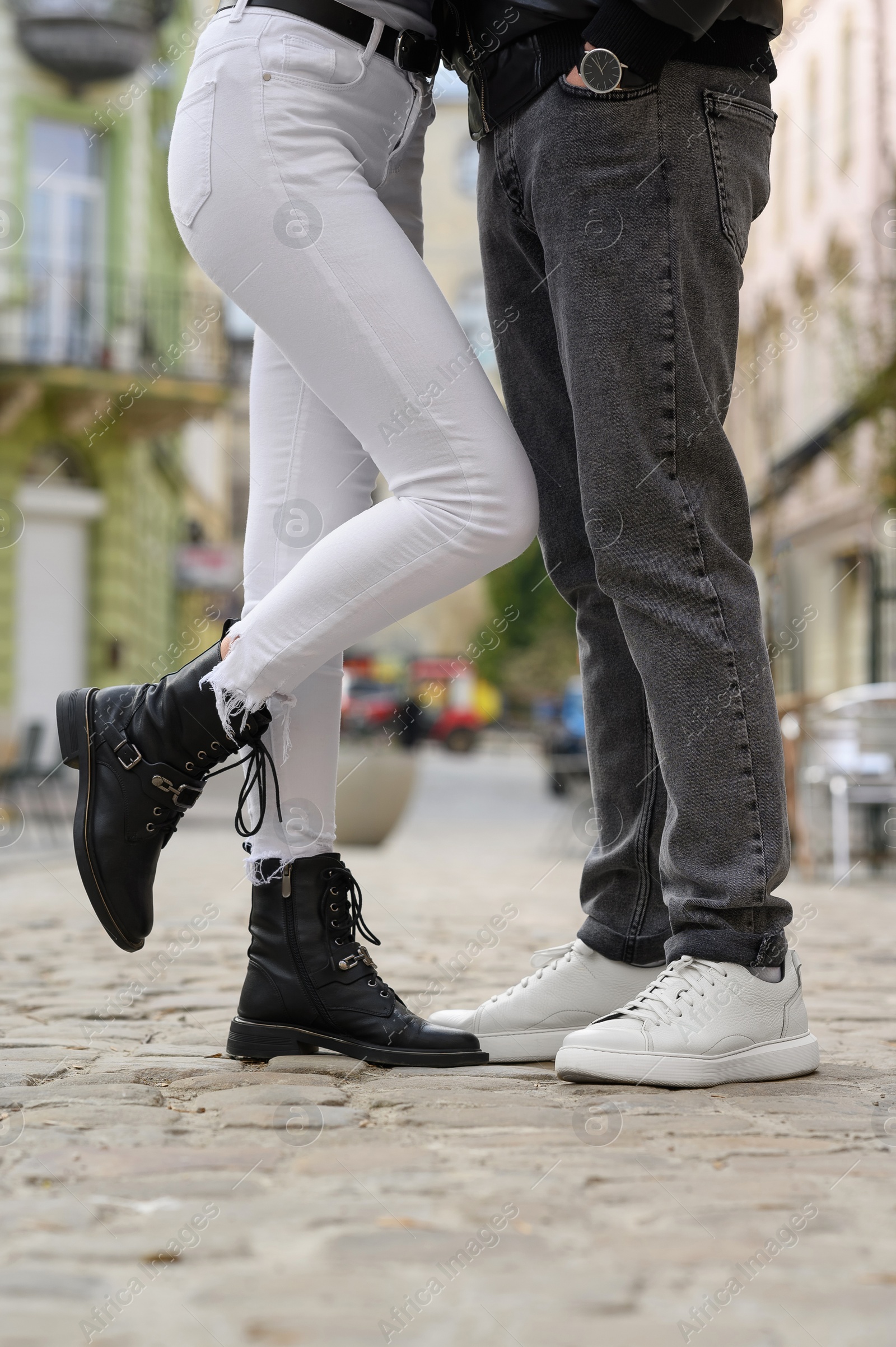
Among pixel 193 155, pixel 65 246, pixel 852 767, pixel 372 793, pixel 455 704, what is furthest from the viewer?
pixel 455 704

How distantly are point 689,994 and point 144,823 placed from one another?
2.58ft

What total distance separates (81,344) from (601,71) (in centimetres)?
1648

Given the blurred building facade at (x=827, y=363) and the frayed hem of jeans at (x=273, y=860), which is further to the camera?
the blurred building facade at (x=827, y=363)

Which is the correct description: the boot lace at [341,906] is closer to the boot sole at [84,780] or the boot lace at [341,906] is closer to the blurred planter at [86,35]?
the boot sole at [84,780]

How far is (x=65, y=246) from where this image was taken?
716 inches

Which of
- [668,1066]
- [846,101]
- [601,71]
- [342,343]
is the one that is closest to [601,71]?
[601,71]

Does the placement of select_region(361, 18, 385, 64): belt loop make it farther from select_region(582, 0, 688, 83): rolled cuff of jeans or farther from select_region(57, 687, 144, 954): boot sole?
select_region(57, 687, 144, 954): boot sole

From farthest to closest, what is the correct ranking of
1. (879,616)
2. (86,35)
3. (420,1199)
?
1. (86,35)
2. (879,616)
3. (420,1199)

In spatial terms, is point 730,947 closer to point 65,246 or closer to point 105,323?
point 105,323

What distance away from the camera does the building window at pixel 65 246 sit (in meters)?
17.4

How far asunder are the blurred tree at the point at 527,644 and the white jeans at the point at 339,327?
3892cm

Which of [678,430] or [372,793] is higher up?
[678,430]

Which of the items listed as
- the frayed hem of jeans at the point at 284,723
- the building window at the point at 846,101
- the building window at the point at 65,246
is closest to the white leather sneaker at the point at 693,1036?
the frayed hem of jeans at the point at 284,723

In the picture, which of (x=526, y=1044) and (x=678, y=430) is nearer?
(x=678, y=430)
